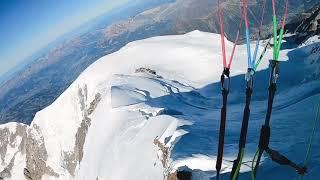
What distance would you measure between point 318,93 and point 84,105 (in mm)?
21975

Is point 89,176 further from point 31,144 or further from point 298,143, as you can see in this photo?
point 31,144

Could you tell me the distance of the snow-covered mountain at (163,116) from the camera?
59.5 feet

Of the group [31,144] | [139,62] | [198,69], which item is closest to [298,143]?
[198,69]

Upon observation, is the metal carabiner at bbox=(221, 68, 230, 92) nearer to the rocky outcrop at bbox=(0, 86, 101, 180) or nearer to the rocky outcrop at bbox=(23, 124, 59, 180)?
the rocky outcrop at bbox=(0, 86, 101, 180)

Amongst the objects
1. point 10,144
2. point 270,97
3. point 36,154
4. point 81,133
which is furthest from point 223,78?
point 10,144

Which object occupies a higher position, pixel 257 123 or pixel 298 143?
pixel 298 143

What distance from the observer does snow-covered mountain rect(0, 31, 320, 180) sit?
1812 cm

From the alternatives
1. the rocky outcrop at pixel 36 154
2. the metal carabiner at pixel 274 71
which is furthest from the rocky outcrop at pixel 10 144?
the metal carabiner at pixel 274 71

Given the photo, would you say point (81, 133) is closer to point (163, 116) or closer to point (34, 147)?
point (34, 147)

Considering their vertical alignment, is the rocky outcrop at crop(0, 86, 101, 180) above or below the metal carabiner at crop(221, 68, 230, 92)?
below

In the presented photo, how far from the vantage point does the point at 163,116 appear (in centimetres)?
2270

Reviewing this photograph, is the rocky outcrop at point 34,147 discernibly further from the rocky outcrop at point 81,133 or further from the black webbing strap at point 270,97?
the black webbing strap at point 270,97

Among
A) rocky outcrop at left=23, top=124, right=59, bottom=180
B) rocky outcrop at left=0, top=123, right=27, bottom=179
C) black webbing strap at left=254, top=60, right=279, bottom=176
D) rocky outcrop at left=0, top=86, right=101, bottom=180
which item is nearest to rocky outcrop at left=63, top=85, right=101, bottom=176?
rocky outcrop at left=0, top=86, right=101, bottom=180

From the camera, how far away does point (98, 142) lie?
107 ft
